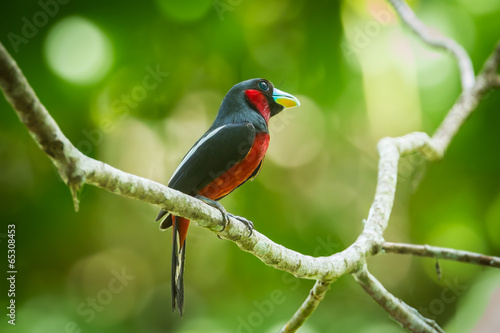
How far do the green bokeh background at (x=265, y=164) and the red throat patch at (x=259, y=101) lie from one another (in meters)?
1.44

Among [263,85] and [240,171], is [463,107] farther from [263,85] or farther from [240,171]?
[240,171]

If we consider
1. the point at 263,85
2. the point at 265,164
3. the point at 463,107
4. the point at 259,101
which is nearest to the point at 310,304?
the point at 259,101

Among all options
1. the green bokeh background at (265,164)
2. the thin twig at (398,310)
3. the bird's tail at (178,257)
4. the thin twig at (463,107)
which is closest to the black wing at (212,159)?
the bird's tail at (178,257)

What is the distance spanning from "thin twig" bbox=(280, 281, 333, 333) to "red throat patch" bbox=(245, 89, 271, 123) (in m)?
1.21

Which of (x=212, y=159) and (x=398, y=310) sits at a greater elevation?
(x=212, y=159)

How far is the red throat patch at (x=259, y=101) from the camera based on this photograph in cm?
317

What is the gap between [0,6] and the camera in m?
4.22

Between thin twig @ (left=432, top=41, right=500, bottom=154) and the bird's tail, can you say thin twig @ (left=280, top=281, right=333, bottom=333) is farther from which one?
thin twig @ (left=432, top=41, right=500, bottom=154)

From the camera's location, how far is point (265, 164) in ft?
16.0

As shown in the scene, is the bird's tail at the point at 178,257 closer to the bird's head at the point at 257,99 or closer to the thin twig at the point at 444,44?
the bird's head at the point at 257,99

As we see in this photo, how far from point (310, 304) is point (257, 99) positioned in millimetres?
1359

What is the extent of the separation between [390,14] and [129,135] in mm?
A: 3050

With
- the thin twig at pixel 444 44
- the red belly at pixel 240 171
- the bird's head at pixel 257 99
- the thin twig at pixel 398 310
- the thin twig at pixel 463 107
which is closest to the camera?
the thin twig at pixel 398 310

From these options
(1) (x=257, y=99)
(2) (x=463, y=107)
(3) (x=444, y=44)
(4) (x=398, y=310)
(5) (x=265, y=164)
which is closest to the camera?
(4) (x=398, y=310)
